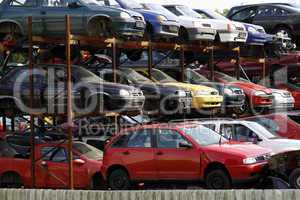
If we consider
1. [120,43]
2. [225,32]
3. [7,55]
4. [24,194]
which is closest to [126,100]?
[120,43]

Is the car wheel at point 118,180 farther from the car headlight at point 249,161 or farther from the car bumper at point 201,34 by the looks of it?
the car bumper at point 201,34

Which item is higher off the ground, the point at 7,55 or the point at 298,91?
the point at 7,55

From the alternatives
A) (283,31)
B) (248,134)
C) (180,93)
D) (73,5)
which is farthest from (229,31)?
(73,5)

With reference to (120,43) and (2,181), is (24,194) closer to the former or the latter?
(2,181)

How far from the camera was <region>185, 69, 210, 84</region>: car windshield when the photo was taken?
23.1m

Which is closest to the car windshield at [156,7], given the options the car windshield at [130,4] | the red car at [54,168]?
the car windshield at [130,4]

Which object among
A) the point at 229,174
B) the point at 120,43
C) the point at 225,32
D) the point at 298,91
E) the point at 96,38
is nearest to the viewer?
the point at 229,174

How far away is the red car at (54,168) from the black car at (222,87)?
5870mm

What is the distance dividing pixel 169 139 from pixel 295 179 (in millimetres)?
2759

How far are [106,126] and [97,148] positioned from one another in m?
1.65

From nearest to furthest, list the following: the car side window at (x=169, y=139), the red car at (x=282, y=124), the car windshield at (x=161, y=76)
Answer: the car side window at (x=169, y=139) < the red car at (x=282, y=124) < the car windshield at (x=161, y=76)

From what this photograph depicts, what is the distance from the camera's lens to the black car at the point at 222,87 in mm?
22375

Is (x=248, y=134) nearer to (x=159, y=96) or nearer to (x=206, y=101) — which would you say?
(x=159, y=96)

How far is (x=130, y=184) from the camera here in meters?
15.9
